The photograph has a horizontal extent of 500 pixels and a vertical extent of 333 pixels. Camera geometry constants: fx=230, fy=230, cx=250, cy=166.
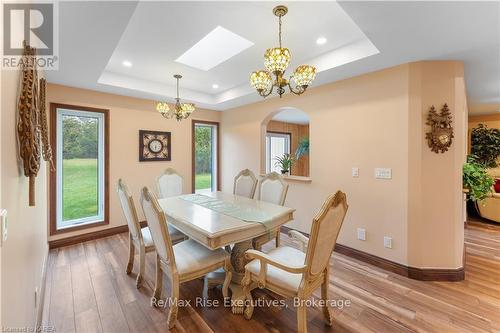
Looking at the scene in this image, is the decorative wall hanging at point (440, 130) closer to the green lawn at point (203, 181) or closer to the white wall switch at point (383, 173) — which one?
the white wall switch at point (383, 173)

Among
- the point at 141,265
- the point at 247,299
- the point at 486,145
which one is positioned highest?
the point at 486,145

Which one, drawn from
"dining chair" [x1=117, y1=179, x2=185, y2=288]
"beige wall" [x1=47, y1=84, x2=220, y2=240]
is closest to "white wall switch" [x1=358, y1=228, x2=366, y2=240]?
"dining chair" [x1=117, y1=179, x2=185, y2=288]

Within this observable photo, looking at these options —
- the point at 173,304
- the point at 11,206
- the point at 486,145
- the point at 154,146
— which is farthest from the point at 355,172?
the point at 486,145

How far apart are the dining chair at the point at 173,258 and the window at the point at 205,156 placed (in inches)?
119

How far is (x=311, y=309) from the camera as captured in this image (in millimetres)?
2105

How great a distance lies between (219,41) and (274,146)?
17.0 ft

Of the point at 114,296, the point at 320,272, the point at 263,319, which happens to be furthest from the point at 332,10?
the point at 114,296

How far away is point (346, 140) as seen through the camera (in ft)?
10.6

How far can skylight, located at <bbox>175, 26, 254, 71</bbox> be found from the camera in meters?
2.52

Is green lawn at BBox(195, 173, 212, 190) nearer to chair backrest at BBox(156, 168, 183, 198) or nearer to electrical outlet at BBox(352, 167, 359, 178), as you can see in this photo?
chair backrest at BBox(156, 168, 183, 198)

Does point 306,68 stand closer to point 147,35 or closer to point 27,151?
point 147,35

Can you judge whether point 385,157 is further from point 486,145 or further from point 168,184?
point 486,145

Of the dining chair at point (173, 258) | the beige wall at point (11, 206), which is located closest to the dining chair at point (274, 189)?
the dining chair at point (173, 258)

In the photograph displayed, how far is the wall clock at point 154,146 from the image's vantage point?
4285 millimetres
